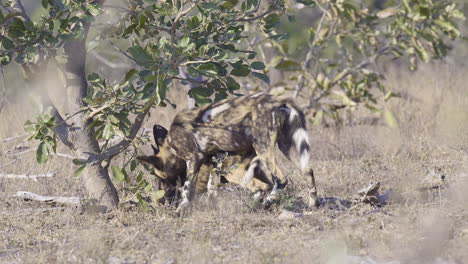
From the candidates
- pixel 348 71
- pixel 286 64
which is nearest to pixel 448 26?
pixel 348 71

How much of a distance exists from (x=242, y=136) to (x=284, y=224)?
4.21 ft

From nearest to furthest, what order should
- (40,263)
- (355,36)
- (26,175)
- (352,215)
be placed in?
(40,263)
(352,215)
(26,175)
(355,36)

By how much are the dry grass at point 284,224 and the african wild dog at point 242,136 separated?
1.03 feet

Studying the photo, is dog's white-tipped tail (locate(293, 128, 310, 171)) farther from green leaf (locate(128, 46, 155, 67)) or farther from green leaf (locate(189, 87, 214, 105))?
green leaf (locate(128, 46, 155, 67))

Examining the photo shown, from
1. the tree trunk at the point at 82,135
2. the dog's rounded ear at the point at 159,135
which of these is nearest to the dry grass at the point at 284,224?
the tree trunk at the point at 82,135

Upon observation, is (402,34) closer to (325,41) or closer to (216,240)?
(325,41)

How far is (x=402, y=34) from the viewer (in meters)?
10.2

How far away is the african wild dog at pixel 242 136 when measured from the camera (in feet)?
20.2

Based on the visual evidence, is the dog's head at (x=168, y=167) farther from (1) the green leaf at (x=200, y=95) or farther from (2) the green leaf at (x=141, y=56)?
(2) the green leaf at (x=141, y=56)

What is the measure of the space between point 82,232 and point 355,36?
6100 millimetres

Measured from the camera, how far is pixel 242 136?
20.9 ft

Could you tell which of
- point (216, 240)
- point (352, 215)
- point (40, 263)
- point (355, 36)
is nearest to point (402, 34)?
point (355, 36)

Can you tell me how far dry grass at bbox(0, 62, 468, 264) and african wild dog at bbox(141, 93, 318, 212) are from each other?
31cm

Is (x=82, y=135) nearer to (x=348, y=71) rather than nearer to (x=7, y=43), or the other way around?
(x=7, y=43)
